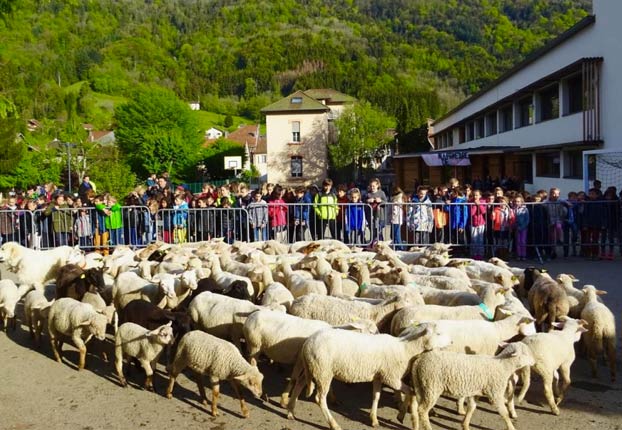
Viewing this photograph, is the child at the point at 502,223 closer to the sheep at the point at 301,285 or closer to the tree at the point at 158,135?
the sheep at the point at 301,285

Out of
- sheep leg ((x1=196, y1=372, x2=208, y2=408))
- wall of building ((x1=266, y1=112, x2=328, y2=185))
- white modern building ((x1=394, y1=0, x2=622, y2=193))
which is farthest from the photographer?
wall of building ((x1=266, y1=112, x2=328, y2=185))

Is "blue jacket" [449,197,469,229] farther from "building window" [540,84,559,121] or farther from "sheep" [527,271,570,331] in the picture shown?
"building window" [540,84,559,121]

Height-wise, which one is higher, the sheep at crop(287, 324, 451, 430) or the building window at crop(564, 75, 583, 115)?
the building window at crop(564, 75, 583, 115)

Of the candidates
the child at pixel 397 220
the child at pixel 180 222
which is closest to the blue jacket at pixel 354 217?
the child at pixel 397 220

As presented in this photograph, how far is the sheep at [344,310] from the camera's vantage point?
7.44 metres

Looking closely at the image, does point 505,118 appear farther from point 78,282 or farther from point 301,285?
point 78,282

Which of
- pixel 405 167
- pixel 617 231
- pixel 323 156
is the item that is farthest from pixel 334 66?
pixel 617 231

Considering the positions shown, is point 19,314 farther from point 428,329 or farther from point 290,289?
point 428,329

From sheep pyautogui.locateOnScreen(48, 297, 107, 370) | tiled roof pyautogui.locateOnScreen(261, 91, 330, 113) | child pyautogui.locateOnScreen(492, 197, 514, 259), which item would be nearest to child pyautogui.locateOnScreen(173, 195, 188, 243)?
sheep pyautogui.locateOnScreen(48, 297, 107, 370)

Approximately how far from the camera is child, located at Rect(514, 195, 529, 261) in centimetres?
1450

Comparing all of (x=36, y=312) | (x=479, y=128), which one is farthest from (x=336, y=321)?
(x=479, y=128)

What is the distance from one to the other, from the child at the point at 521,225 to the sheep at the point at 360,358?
9114 mm

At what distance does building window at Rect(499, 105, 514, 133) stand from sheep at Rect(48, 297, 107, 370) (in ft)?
95.9

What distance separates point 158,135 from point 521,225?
213ft
